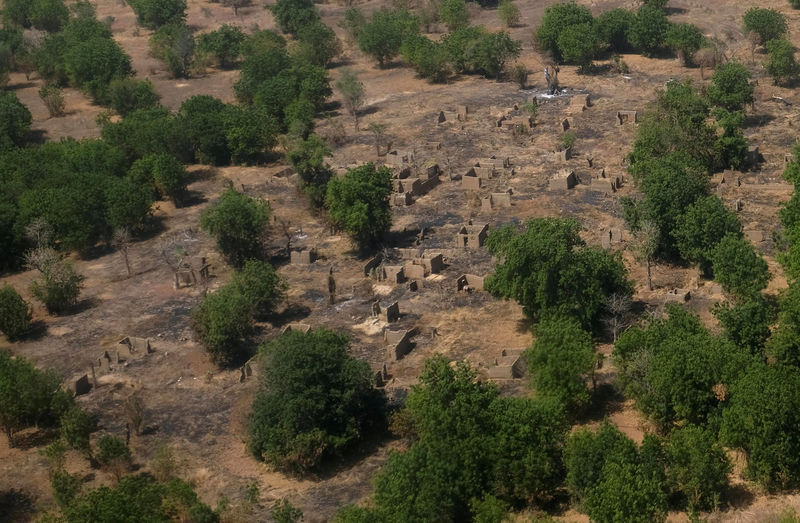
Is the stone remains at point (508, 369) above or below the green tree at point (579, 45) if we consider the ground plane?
below

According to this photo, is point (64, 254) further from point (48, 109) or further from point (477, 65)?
point (477, 65)

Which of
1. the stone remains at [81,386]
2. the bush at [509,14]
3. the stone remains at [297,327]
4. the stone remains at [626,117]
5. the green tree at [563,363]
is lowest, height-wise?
the stone remains at [81,386]

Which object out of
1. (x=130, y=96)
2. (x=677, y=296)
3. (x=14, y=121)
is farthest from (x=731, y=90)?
(x=14, y=121)

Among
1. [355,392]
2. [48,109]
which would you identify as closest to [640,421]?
[355,392]

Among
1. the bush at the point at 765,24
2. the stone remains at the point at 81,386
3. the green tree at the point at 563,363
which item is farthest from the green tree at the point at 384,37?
the green tree at the point at 563,363

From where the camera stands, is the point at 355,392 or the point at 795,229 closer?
the point at 355,392

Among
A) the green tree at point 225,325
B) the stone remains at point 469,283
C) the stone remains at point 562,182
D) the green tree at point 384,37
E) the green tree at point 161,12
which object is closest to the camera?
the green tree at point 225,325

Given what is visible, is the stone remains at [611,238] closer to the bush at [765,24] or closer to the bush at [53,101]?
the bush at [765,24]
